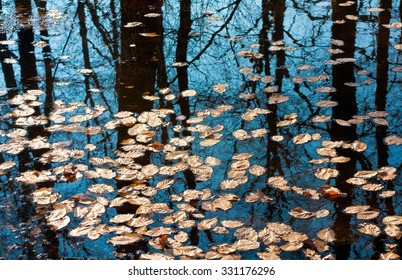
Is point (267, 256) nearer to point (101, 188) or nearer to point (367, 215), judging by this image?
point (367, 215)

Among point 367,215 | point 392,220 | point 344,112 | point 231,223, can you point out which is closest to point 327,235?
point 367,215

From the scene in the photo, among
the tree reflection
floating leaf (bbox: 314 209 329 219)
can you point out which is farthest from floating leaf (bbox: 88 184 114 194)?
the tree reflection

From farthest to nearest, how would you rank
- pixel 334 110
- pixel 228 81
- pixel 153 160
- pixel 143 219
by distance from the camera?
pixel 228 81, pixel 334 110, pixel 153 160, pixel 143 219

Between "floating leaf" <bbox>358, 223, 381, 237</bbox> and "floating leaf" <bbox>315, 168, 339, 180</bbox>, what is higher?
"floating leaf" <bbox>315, 168, 339, 180</bbox>

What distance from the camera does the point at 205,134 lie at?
15.5 ft

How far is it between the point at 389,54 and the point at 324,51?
68 centimetres

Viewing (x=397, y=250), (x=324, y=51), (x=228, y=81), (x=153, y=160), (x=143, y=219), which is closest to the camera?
(x=397, y=250)

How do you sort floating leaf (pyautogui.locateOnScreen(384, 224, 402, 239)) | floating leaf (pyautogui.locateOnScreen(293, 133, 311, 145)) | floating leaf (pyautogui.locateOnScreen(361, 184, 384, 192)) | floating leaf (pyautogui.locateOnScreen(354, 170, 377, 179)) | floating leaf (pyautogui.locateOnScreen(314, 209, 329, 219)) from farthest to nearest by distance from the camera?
floating leaf (pyautogui.locateOnScreen(293, 133, 311, 145)), floating leaf (pyautogui.locateOnScreen(354, 170, 377, 179)), floating leaf (pyautogui.locateOnScreen(361, 184, 384, 192)), floating leaf (pyautogui.locateOnScreen(314, 209, 329, 219)), floating leaf (pyautogui.locateOnScreen(384, 224, 402, 239))

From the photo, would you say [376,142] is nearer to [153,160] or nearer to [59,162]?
[153,160]

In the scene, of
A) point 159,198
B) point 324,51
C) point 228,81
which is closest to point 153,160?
point 159,198

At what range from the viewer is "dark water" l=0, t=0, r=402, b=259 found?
3.58 m

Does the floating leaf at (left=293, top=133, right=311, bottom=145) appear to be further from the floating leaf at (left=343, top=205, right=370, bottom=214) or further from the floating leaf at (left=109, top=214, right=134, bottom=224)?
the floating leaf at (left=109, top=214, right=134, bottom=224)

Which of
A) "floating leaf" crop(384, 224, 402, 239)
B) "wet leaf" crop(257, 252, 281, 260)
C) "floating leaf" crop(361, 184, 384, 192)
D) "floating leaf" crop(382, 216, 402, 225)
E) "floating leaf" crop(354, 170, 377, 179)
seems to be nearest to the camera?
"wet leaf" crop(257, 252, 281, 260)
